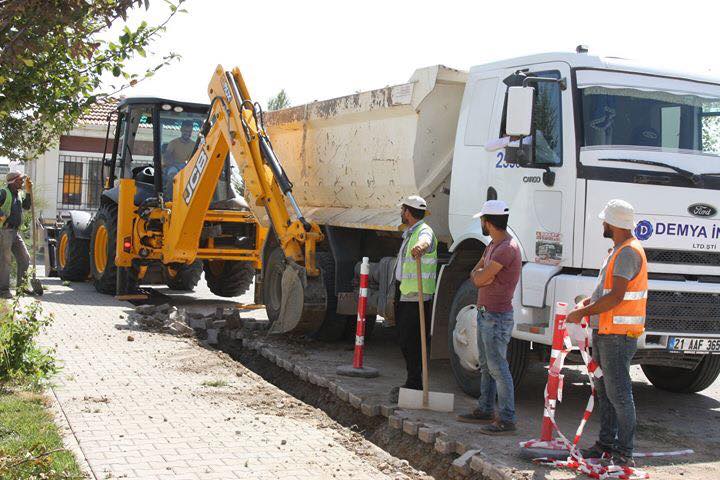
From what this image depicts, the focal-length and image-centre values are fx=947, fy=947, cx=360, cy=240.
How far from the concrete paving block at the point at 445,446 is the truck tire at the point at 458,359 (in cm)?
158

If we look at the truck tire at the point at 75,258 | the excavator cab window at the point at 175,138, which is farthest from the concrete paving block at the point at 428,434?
the truck tire at the point at 75,258

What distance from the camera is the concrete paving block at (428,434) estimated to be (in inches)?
273

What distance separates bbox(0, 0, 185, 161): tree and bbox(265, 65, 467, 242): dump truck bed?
8.76 ft

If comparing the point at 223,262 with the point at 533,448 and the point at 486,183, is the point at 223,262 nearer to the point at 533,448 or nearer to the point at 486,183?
the point at 486,183

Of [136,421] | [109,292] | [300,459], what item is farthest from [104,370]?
[109,292]

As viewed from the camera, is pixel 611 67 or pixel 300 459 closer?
pixel 300 459

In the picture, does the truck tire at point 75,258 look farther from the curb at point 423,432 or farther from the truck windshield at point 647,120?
the truck windshield at point 647,120

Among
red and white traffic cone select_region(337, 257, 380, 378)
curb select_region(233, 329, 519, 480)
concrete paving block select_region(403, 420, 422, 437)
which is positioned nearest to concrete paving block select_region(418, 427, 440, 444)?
curb select_region(233, 329, 519, 480)

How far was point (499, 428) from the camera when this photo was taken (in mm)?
7062

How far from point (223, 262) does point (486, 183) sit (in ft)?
28.8

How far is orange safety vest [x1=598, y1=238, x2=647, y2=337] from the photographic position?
20.5 feet

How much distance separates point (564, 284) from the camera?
7.41 meters

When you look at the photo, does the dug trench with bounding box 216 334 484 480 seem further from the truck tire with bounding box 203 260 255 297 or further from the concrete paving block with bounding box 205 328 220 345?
the truck tire with bounding box 203 260 255 297

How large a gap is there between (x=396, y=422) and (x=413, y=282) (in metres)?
1.29
